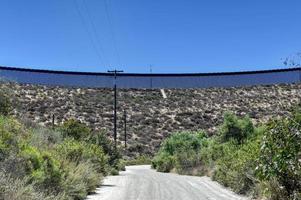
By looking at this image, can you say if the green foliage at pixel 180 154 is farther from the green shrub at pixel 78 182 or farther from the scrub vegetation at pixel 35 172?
the green shrub at pixel 78 182

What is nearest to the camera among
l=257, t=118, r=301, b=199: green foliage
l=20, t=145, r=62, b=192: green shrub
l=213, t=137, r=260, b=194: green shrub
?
l=257, t=118, r=301, b=199: green foliage

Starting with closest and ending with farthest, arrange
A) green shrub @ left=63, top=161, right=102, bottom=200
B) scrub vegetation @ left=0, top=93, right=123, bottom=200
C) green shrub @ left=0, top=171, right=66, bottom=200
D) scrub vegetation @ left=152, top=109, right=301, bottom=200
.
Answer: green shrub @ left=0, top=171, right=66, bottom=200 < scrub vegetation @ left=0, top=93, right=123, bottom=200 < scrub vegetation @ left=152, top=109, right=301, bottom=200 < green shrub @ left=63, top=161, right=102, bottom=200

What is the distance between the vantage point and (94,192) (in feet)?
71.8

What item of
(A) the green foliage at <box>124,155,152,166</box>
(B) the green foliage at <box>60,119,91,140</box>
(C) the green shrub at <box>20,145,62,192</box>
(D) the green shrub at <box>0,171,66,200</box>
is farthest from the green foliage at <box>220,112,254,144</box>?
(A) the green foliage at <box>124,155,152,166</box>

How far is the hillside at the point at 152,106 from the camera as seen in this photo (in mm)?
81000

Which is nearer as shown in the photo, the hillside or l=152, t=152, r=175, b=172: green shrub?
l=152, t=152, r=175, b=172: green shrub

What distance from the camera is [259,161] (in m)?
15.5

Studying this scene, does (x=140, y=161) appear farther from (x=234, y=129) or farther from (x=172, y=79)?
(x=172, y=79)

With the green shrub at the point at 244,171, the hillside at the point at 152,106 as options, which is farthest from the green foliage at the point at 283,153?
the hillside at the point at 152,106

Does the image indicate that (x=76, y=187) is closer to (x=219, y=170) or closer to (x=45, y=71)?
(x=219, y=170)

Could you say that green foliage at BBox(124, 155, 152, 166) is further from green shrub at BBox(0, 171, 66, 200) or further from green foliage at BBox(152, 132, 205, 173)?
green shrub at BBox(0, 171, 66, 200)

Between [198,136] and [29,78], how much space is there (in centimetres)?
4614

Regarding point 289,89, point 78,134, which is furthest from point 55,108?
point 78,134

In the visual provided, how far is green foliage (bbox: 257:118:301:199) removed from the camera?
1369cm
